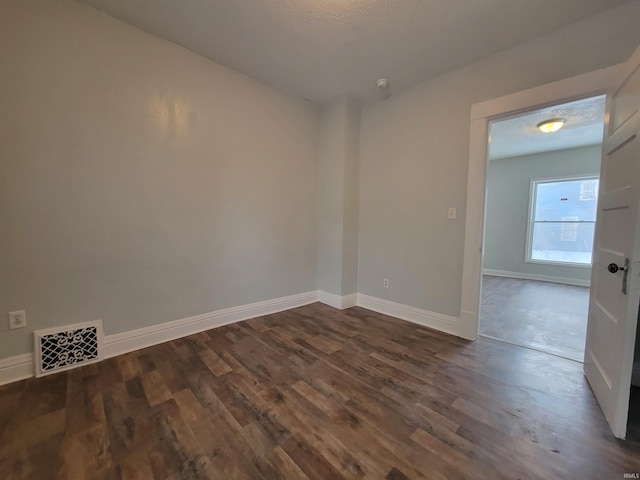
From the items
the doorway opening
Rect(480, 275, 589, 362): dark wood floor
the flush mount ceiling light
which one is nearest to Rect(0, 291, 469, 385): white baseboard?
Rect(480, 275, 589, 362): dark wood floor

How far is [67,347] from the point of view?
1.92 metres

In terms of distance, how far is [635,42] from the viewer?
5.69 ft

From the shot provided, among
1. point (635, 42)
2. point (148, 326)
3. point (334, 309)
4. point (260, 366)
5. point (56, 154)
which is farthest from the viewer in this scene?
point (334, 309)

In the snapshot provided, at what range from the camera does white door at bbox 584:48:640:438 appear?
1313 mm

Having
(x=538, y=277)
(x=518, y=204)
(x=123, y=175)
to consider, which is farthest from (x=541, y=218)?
(x=123, y=175)

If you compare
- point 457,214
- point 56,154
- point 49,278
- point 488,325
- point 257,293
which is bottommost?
point 488,325

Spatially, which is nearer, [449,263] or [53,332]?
[53,332]

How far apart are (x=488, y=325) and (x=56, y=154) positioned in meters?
4.14

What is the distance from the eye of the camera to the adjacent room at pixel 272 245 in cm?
133

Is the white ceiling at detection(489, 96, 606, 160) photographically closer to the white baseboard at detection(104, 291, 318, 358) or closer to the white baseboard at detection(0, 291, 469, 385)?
the white baseboard at detection(0, 291, 469, 385)

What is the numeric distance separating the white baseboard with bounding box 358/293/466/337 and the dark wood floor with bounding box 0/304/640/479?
13.5 inches

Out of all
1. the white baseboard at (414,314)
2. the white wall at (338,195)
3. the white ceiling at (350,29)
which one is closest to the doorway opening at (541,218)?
the white baseboard at (414,314)

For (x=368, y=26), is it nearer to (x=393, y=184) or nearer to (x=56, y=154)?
(x=393, y=184)

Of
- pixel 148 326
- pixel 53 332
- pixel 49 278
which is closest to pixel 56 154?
pixel 49 278
